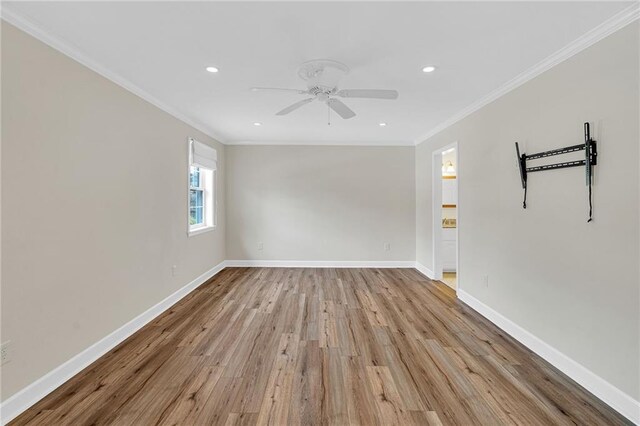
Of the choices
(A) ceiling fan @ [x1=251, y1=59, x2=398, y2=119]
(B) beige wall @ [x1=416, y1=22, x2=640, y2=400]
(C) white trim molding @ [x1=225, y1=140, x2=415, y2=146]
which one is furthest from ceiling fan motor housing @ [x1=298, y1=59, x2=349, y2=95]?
(C) white trim molding @ [x1=225, y1=140, x2=415, y2=146]

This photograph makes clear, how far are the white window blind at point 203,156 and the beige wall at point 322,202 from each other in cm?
70

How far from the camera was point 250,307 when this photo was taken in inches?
138

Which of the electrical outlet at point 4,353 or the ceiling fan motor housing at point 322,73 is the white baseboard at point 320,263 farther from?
the electrical outlet at point 4,353

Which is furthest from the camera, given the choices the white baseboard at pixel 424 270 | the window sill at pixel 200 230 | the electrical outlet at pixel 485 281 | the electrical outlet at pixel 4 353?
the white baseboard at pixel 424 270

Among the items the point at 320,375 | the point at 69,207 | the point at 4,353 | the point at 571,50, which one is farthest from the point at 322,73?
the point at 4,353

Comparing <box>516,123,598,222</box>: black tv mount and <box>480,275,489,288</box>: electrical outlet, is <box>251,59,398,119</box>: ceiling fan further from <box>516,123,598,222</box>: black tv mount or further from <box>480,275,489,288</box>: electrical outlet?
<box>480,275,489,288</box>: electrical outlet

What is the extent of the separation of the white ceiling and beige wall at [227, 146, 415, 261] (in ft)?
7.85

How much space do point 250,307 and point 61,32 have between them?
2939mm

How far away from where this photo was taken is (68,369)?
211 cm

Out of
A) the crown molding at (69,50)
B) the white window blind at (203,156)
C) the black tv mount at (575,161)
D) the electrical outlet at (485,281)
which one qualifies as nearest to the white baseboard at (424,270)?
the electrical outlet at (485,281)

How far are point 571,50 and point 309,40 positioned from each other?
1.89m

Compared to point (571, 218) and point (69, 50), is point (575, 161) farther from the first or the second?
point (69, 50)

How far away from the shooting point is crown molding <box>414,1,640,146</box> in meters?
1.76

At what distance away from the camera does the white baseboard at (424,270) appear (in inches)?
193
